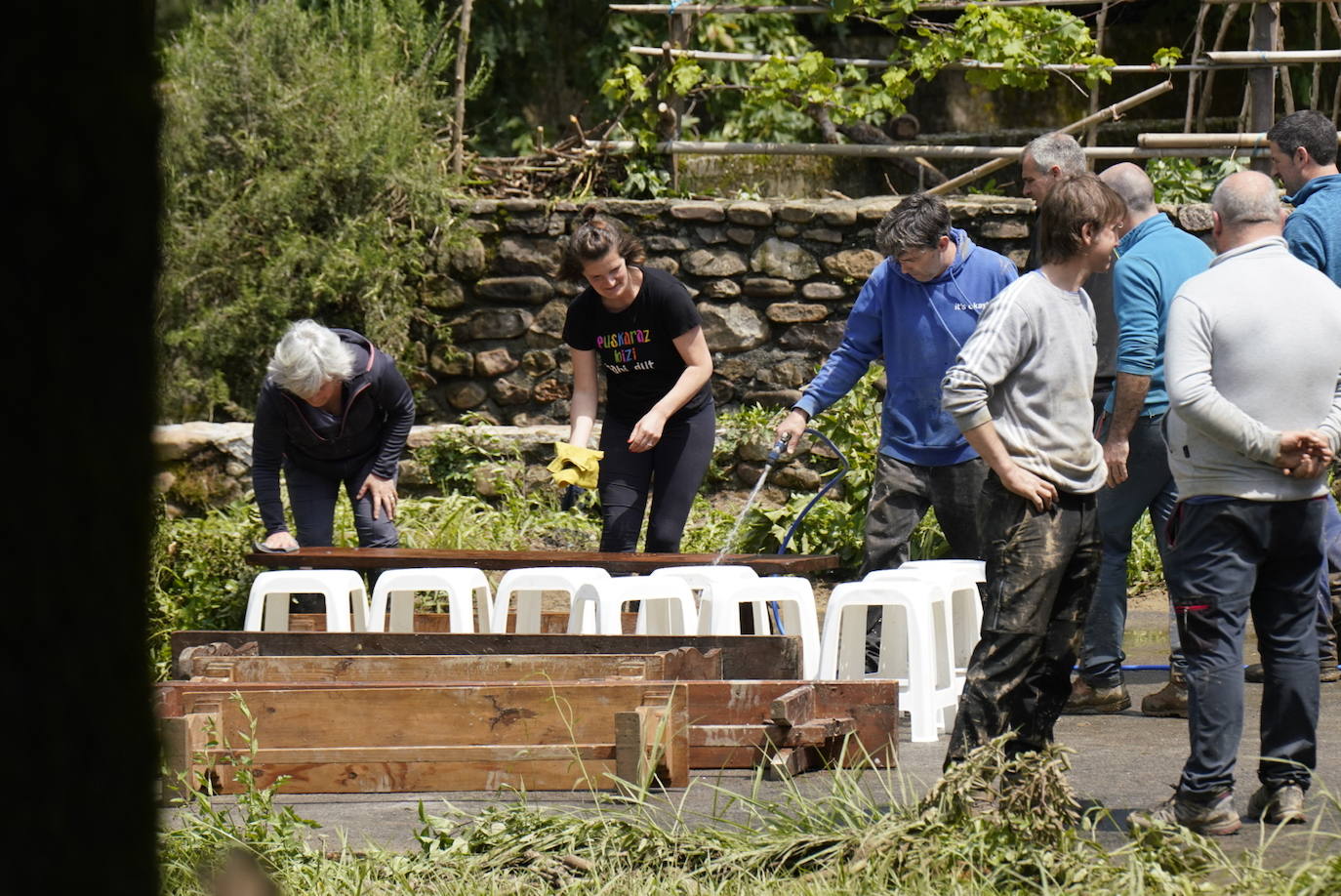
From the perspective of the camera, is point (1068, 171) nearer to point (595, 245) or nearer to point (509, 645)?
point (595, 245)

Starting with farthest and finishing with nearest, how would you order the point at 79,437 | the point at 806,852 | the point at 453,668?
the point at 453,668 < the point at 806,852 < the point at 79,437

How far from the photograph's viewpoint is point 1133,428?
495 cm

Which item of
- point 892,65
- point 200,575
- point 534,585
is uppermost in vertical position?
point 892,65

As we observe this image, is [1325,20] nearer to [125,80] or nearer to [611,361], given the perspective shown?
[611,361]

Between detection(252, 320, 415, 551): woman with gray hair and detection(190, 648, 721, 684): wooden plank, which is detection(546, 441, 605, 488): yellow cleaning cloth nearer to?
detection(252, 320, 415, 551): woman with gray hair

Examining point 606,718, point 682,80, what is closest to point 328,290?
point 682,80

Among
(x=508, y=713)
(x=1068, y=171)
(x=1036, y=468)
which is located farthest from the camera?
(x=1068, y=171)

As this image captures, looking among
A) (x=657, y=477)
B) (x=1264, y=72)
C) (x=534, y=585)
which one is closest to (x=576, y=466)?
(x=657, y=477)

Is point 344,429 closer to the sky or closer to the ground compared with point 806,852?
closer to the sky

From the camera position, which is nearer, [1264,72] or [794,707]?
[794,707]

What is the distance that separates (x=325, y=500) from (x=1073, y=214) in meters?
3.91

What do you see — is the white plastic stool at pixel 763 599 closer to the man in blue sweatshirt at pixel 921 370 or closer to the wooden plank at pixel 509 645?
the man in blue sweatshirt at pixel 921 370

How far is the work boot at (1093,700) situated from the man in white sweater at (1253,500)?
1.53 meters

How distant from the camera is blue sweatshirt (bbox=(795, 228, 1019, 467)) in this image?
538 cm
